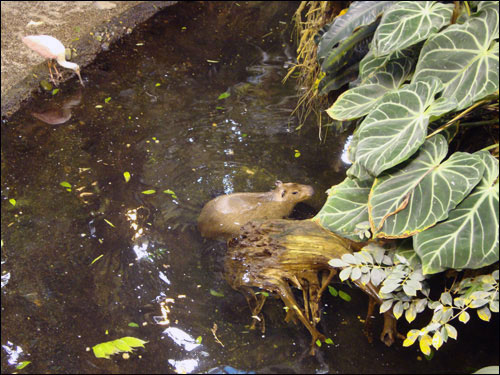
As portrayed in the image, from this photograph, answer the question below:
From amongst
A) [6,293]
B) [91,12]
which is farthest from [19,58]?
[6,293]

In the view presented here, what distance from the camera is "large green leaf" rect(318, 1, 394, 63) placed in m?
2.71

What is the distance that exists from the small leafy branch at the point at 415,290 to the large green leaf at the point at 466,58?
2.44 ft

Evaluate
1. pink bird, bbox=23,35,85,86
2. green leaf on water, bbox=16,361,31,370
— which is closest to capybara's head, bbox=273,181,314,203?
green leaf on water, bbox=16,361,31,370

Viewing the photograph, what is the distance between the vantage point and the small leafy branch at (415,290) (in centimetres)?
190

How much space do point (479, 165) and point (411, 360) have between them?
111cm

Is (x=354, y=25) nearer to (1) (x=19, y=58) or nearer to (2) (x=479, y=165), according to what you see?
(2) (x=479, y=165)

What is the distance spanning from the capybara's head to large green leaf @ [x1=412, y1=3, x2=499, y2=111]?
1181 mm

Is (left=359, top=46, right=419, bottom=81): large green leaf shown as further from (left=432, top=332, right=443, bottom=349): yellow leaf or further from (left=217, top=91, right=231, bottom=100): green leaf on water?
(left=217, top=91, right=231, bottom=100): green leaf on water

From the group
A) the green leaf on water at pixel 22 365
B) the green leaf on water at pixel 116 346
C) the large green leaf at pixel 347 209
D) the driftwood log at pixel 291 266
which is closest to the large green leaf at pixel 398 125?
the large green leaf at pixel 347 209

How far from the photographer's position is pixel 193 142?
358cm

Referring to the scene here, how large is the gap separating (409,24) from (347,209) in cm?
96

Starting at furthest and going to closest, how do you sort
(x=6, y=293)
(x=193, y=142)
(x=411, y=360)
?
(x=193, y=142) → (x=6, y=293) → (x=411, y=360)

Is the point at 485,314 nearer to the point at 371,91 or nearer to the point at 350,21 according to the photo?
the point at 371,91

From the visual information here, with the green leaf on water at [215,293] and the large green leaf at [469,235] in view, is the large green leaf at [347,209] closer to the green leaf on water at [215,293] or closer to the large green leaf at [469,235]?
the large green leaf at [469,235]
